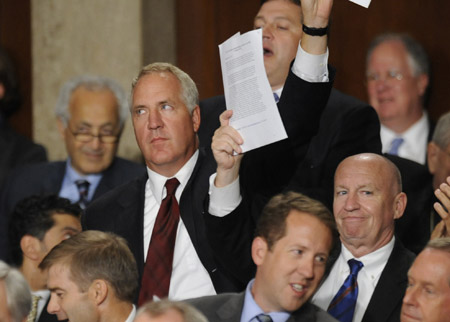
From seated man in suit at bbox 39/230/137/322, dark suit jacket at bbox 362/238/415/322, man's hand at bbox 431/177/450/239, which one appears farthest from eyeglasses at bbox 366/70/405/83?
seated man in suit at bbox 39/230/137/322

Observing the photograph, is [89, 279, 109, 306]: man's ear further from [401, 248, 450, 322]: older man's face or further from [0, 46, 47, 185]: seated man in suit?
[0, 46, 47, 185]: seated man in suit

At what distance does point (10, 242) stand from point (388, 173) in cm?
193

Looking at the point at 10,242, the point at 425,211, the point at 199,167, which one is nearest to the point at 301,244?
the point at 199,167

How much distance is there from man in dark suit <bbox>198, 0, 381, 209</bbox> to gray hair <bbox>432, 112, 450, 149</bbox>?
1.22 ft

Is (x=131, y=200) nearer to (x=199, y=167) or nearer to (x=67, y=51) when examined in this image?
(x=199, y=167)

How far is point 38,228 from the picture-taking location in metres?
5.31

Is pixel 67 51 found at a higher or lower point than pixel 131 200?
higher

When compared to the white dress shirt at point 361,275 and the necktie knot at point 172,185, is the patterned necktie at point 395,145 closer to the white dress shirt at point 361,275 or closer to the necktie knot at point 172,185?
the white dress shirt at point 361,275

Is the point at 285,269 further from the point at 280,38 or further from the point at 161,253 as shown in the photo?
the point at 280,38

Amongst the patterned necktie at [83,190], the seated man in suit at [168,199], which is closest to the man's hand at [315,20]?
the seated man in suit at [168,199]

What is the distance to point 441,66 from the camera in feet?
21.4

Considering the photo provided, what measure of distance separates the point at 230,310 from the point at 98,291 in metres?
0.55

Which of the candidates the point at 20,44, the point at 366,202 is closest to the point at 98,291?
the point at 366,202

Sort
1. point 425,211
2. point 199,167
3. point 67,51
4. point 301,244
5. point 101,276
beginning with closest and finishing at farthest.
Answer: point 301,244, point 101,276, point 199,167, point 425,211, point 67,51
